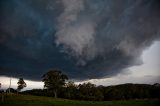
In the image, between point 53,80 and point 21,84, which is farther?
point 21,84

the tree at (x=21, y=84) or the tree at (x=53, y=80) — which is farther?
the tree at (x=21, y=84)

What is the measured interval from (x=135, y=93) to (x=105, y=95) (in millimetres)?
13278

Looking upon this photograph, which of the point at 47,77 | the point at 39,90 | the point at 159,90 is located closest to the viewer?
the point at 159,90

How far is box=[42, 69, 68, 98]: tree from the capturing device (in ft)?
334

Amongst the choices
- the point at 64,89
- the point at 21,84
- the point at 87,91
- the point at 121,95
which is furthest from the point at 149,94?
the point at 21,84

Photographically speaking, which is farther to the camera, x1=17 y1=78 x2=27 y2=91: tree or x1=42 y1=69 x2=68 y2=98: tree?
x1=17 y1=78 x2=27 y2=91: tree

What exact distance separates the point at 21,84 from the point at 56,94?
31.8 metres

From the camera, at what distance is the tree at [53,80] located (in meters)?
102

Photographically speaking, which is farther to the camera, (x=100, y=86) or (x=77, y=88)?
(x=100, y=86)

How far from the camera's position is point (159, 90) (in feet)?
318

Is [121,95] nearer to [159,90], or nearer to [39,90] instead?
Answer: [159,90]

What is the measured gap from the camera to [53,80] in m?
102

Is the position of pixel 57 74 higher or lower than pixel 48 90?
higher

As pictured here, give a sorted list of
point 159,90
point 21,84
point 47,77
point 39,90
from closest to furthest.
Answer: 1. point 159,90
2. point 47,77
3. point 39,90
4. point 21,84
